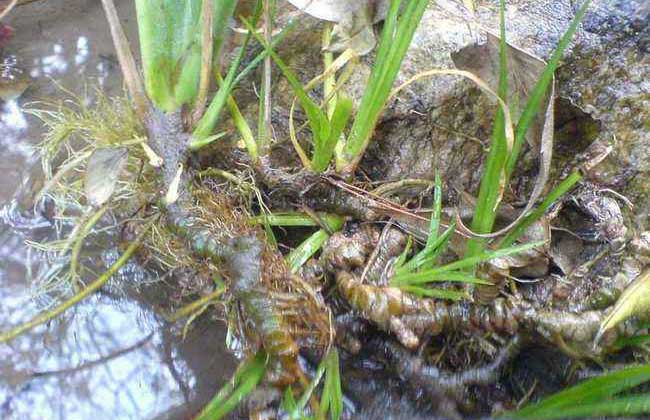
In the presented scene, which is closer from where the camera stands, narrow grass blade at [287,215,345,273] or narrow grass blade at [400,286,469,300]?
narrow grass blade at [400,286,469,300]

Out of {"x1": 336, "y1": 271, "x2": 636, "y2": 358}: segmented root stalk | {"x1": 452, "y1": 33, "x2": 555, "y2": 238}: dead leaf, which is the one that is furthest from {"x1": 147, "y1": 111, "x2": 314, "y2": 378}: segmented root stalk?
{"x1": 452, "y1": 33, "x2": 555, "y2": 238}: dead leaf

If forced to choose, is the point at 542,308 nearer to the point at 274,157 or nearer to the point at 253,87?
the point at 274,157

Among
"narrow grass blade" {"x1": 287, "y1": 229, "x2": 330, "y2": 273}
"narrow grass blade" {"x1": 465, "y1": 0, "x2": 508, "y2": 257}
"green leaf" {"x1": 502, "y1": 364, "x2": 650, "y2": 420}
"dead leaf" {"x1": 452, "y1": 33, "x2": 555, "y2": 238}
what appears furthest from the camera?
"narrow grass blade" {"x1": 287, "y1": 229, "x2": 330, "y2": 273}

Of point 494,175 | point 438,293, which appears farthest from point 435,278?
point 494,175

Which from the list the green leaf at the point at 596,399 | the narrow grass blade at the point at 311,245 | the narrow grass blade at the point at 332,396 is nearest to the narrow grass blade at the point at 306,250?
the narrow grass blade at the point at 311,245

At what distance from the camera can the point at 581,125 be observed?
1.17 m

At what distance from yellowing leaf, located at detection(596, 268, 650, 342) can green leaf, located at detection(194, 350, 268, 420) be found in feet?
1.77

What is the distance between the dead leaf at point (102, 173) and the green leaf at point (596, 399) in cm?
77

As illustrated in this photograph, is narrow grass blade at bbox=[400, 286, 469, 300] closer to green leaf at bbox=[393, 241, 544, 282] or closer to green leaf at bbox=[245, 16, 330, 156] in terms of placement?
green leaf at bbox=[393, 241, 544, 282]

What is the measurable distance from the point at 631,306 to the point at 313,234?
56cm

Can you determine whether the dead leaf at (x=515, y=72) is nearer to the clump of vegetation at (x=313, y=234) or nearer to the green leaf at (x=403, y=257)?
the clump of vegetation at (x=313, y=234)

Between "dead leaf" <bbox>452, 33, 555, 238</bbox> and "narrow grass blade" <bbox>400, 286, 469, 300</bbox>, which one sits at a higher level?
"dead leaf" <bbox>452, 33, 555, 238</bbox>

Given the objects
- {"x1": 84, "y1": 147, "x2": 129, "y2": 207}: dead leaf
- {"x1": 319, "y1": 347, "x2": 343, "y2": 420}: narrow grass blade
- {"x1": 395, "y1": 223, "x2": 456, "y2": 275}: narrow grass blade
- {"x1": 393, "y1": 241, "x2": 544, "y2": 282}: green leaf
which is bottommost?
{"x1": 319, "y1": 347, "x2": 343, "y2": 420}: narrow grass blade

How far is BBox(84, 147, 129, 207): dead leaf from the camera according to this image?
106cm
